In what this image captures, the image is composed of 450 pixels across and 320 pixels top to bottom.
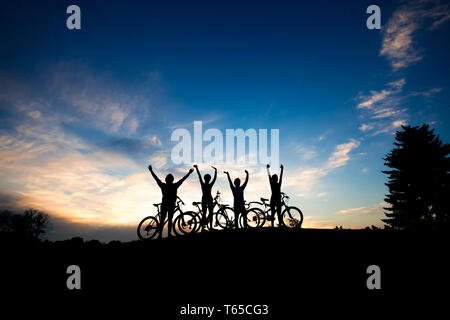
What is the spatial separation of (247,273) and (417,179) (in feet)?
88.8

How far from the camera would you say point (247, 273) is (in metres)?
5.53

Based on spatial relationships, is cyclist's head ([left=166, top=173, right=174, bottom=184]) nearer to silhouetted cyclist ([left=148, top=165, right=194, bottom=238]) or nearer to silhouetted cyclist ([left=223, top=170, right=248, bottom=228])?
silhouetted cyclist ([left=148, top=165, right=194, bottom=238])

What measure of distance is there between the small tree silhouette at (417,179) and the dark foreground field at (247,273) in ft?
70.3

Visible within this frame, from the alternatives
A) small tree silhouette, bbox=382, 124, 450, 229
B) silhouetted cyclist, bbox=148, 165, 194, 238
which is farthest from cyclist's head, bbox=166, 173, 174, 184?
small tree silhouette, bbox=382, 124, 450, 229

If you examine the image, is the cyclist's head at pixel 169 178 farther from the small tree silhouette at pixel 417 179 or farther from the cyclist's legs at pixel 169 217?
the small tree silhouette at pixel 417 179

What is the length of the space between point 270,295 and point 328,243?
3238 millimetres

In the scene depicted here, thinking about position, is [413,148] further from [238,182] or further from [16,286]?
[16,286]

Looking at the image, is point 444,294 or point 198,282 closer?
point 444,294

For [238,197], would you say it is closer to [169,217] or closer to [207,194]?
[207,194]

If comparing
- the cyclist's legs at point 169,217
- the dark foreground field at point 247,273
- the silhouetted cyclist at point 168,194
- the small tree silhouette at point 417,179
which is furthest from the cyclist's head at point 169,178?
the small tree silhouette at point 417,179
